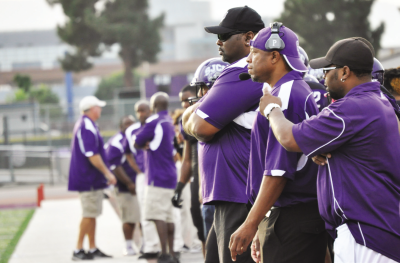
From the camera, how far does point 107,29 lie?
129 ft

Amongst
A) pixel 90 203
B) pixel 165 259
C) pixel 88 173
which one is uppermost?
pixel 88 173

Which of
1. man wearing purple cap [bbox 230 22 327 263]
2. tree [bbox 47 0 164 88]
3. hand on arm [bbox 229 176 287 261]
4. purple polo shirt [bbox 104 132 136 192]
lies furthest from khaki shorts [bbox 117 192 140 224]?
tree [bbox 47 0 164 88]

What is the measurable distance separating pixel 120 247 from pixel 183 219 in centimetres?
122

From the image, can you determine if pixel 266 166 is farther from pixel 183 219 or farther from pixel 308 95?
pixel 183 219

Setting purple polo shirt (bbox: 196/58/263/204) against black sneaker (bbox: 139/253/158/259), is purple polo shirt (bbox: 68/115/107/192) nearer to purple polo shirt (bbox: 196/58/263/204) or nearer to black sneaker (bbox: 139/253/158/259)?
black sneaker (bbox: 139/253/158/259)

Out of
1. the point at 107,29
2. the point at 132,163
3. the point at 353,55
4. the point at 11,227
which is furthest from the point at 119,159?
the point at 107,29

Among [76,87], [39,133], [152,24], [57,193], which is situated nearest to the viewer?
[57,193]

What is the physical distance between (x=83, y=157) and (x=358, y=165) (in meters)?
5.86

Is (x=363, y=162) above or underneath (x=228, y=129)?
underneath

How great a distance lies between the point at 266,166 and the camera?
2936 millimetres

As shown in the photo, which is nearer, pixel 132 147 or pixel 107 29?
pixel 132 147

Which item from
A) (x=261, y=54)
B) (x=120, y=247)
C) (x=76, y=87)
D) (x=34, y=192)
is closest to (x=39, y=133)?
(x=34, y=192)

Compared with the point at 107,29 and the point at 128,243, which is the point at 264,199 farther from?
the point at 107,29

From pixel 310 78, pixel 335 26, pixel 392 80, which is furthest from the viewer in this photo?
pixel 335 26
